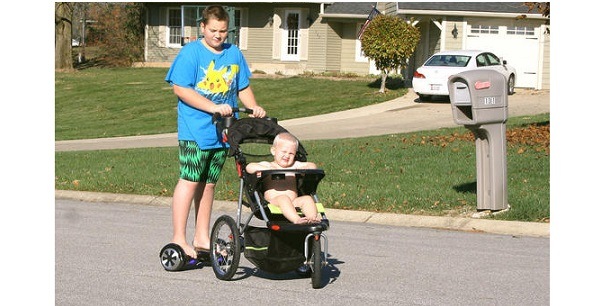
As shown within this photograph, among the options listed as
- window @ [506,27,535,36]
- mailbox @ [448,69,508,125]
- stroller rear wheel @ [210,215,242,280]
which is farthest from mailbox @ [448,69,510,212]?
window @ [506,27,535,36]

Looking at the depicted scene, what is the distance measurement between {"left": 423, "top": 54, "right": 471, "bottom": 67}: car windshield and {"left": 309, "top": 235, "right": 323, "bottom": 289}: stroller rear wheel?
23.0 m

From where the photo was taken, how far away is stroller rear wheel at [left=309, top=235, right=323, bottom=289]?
701 centimetres

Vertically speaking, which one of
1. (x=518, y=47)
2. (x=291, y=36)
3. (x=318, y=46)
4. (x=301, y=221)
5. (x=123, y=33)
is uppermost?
(x=123, y=33)

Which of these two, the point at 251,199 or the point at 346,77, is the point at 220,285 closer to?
the point at 251,199

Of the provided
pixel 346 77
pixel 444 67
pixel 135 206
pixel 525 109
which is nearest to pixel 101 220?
pixel 135 206

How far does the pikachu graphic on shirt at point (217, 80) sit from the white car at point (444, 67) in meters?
21.3

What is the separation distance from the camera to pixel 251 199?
→ 739cm

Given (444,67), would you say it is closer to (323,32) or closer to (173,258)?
(323,32)

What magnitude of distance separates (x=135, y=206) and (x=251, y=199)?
548 centimetres

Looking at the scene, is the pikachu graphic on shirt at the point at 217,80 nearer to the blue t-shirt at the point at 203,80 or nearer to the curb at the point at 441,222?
the blue t-shirt at the point at 203,80

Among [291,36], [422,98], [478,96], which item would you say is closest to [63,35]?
[291,36]

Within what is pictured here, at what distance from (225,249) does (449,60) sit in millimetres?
23092

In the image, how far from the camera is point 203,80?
25.4 feet

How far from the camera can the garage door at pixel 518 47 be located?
1313 inches
